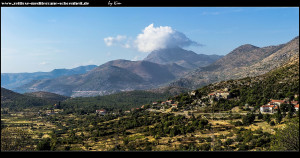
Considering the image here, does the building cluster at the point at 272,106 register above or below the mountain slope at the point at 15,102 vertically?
above

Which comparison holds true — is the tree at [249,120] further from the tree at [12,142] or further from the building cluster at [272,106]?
the tree at [12,142]

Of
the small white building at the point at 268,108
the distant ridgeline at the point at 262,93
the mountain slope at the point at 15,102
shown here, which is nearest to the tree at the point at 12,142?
the distant ridgeline at the point at 262,93

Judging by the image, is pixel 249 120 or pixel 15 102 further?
pixel 15 102

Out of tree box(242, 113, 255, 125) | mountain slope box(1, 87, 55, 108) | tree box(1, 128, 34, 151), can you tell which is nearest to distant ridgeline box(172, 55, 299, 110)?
tree box(242, 113, 255, 125)

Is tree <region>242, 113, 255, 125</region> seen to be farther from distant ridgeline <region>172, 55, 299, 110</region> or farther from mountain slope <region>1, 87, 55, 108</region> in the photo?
mountain slope <region>1, 87, 55, 108</region>

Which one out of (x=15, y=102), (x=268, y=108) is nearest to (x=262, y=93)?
(x=268, y=108)

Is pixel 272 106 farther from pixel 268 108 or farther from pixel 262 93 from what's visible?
pixel 262 93

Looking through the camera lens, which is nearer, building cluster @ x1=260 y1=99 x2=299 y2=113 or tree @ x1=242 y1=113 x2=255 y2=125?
tree @ x1=242 y1=113 x2=255 y2=125

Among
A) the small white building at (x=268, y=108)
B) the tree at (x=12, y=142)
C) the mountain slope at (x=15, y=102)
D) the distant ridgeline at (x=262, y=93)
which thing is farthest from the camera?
the mountain slope at (x=15, y=102)

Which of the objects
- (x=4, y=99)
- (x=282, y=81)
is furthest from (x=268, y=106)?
(x=4, y=99)
